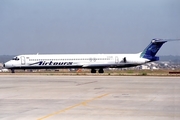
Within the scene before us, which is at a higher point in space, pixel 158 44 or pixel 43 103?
pixel 158 44

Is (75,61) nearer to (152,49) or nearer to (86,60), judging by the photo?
(86,60)

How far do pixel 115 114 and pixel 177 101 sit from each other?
6126mm

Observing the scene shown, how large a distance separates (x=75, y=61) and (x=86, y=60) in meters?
1.92

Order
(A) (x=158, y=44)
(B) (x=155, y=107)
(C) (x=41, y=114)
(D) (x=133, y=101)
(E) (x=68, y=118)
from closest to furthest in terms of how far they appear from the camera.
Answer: (E) (x=68, y=118), (C) (x=41, y=114), (B) (x=155, y=107), (D) (x=133, y=101), (A) (x=158, y=44)

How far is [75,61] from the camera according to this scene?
69.0 meters

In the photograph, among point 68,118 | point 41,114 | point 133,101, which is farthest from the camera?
point 133,101

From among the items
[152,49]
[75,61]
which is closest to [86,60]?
[75,61]

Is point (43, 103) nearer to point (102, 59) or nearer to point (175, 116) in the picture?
point (175, 116)

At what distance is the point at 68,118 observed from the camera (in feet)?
50.5

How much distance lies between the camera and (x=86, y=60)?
227ft

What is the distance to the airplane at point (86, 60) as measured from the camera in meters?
68.4

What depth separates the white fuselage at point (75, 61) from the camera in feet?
225

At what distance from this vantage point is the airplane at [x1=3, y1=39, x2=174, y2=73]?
68438 millimetres

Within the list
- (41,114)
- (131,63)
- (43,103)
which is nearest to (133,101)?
(43,103)
